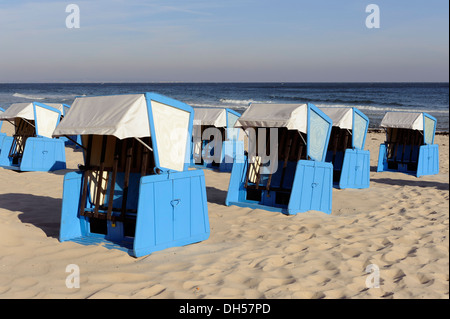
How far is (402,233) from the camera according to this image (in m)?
6.49

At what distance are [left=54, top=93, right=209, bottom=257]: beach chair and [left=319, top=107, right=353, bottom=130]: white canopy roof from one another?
549 cm

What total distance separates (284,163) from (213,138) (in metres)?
6.42

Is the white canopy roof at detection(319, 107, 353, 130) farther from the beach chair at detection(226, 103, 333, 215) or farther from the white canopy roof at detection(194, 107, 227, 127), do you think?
the white canopy roof at detection(194, 107, 227, 127)

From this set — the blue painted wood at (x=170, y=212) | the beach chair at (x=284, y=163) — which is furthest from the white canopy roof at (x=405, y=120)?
the blue painted wood at (x=170, y=212)

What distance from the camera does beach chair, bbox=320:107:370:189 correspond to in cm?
1073

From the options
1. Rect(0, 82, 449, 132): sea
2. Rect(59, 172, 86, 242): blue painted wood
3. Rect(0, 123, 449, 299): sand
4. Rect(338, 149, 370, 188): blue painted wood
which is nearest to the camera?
Rect(0, 123, 449, 299): sand

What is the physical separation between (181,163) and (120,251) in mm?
1328

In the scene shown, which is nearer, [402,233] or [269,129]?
[402,233]

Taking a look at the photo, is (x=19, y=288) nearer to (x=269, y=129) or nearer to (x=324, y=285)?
(x=324, y=285)

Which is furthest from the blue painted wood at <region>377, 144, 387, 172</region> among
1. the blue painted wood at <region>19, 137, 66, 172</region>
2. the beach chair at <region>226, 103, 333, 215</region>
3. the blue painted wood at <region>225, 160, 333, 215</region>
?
the blue painted wood at <region>19, 137, 66, 172</region>

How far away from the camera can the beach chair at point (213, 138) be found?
14016mm

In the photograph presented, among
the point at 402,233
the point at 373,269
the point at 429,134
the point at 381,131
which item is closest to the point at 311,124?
→ the point at 402,233

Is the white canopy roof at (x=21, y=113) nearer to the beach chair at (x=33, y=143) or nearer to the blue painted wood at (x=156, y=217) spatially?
the beach chair at (x=33, y=143)

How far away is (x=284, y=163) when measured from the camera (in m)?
8.38
